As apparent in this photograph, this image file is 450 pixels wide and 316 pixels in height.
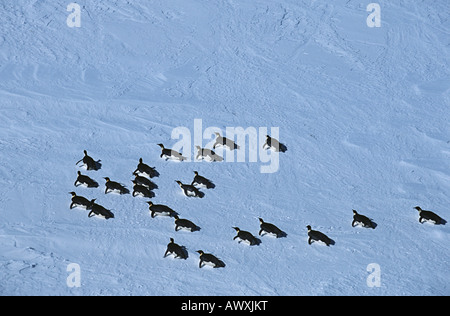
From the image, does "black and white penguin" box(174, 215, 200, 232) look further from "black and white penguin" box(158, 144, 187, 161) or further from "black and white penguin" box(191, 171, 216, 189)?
"black and white penguin" box(158, 144, 187, 161)

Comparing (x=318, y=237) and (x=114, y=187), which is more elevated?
(x=114, y=187)

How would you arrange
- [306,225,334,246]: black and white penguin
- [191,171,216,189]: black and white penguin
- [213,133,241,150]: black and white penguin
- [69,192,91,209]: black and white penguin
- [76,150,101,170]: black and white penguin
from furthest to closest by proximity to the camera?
[213,133,241,150]: black and white penguin → [76,150,101,170]: black and white penguin → [191,171,216,189]: black and white penguin → [69,192,91,209]: black and white penguin → [306,225,334,246]: black and white penguin

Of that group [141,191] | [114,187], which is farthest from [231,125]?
[114,187]

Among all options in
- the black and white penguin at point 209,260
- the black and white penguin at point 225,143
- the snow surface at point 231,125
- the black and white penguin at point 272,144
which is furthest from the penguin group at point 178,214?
the black and white penguin at point 272,144

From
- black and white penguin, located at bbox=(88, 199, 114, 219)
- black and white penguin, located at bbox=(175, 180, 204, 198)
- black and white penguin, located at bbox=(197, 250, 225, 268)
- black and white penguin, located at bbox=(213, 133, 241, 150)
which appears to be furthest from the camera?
black and white penguin, located at bbox=(213, 133, 241, 150)

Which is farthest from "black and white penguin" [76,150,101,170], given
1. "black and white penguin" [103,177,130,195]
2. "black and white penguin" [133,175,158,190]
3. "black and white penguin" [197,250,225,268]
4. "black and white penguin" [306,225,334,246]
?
"black and white penguin" [306,225,334,246]

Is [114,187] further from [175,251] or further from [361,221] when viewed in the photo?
[361,221]
